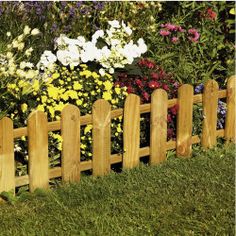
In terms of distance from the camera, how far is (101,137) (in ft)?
14.5

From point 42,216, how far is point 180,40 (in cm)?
279

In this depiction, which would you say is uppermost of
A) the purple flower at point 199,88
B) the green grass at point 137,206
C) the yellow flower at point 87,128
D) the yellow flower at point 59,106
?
the purple flower at point 199,88

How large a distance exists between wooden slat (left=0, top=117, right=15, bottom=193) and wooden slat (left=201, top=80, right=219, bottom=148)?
1.74 m

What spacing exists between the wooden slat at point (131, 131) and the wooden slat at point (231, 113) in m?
1.00

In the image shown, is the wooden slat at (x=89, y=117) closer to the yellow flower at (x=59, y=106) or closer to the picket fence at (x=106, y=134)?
the picket fence at (x=106, y=134)

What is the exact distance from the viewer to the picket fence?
4043 mm

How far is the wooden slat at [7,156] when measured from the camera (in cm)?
392

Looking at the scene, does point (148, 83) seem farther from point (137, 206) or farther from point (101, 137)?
point (137, 206)

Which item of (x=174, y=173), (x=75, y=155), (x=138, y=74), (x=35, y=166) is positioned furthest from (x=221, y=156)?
(x=35, y=166)

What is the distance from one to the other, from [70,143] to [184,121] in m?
1.09

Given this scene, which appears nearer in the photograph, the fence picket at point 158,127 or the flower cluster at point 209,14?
the fence picket at point 158,127

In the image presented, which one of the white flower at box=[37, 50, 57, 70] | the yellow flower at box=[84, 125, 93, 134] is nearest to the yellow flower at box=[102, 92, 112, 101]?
the yellow flower at box=[84, 125, 93, 134]

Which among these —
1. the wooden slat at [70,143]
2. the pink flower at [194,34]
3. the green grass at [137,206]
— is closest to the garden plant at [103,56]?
the pink flower at [194,34]

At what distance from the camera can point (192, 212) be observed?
3.89 m
